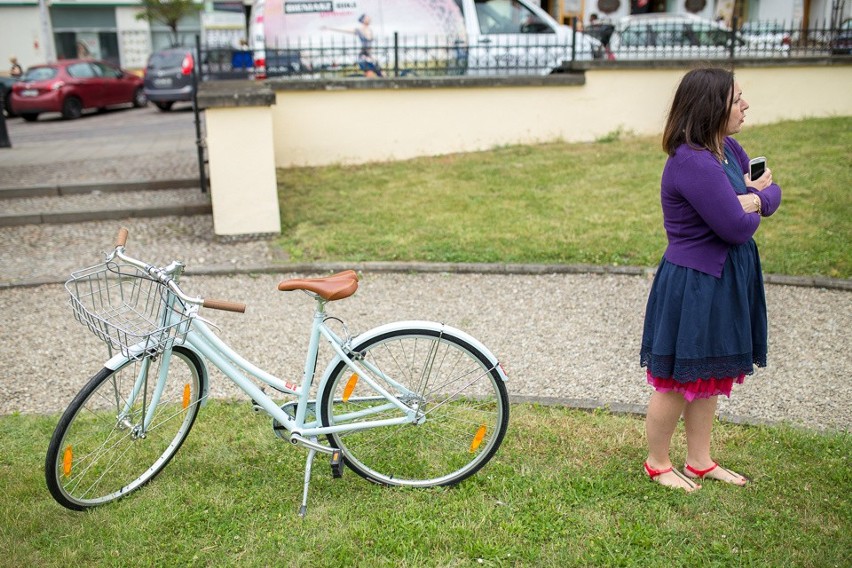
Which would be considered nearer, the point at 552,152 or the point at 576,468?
the point at 576,468

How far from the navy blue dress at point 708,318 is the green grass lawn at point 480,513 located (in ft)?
1.99

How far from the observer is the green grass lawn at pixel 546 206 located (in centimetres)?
726

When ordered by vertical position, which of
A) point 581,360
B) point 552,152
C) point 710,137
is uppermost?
point 710,137

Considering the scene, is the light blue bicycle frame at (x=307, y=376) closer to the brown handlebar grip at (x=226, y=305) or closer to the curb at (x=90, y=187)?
the brown handlebar grip at (x=226, y=305)

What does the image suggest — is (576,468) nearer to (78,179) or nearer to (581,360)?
(581,360)

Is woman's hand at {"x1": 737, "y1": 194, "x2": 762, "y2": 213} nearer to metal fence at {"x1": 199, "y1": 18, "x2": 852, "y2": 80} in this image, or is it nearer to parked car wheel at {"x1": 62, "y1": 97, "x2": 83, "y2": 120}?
metal fence at {"x1": 199, "y1": 18, "x2": 852, "y2": 80}

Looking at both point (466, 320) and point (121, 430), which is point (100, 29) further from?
point (121, 430)

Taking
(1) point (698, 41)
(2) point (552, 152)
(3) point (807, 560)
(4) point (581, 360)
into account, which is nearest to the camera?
(3) point (807, 560)

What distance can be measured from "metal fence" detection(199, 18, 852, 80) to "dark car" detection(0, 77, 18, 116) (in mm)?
13438

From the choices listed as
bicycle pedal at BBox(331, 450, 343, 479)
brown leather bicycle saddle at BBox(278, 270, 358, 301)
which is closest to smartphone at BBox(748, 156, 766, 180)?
brown leather bicycle saddle at BBox(278, 270, 358, 301)

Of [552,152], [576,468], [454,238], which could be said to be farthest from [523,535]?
[552,152]

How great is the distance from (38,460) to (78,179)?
6.99 meters

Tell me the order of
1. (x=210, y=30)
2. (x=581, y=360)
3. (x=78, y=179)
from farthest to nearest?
(x=210, y=30) → (x=78, y=179) → (x=581, y=360)

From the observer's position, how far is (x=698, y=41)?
38.5 feet
